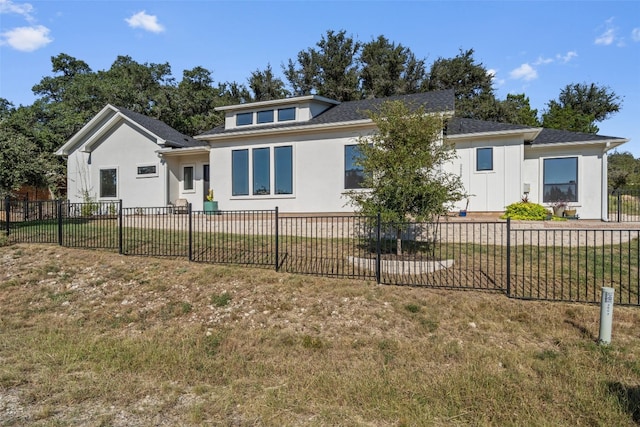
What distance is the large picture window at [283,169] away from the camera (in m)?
15.6

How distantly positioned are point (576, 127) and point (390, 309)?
117ft

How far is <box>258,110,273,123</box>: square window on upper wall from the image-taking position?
17047mm

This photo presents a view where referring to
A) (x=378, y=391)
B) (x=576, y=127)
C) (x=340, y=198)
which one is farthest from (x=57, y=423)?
(x=576, y=127)

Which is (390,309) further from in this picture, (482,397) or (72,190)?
(72,190)

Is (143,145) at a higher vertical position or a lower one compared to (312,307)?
higher

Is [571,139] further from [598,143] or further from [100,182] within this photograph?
[100,182]

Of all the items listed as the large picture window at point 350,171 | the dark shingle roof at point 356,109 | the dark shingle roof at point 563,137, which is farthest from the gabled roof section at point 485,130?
the large picture window at point 350,171

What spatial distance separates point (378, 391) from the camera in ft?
12.5

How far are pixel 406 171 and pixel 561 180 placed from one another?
10808mm

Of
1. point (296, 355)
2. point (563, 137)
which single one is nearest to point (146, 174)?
point (296, 355)

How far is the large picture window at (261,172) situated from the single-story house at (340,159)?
0.14 feet

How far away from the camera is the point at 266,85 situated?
117 feet

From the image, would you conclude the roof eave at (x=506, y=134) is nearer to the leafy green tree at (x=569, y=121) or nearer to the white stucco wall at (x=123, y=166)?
the white stucco wall at (x=123, y=166)

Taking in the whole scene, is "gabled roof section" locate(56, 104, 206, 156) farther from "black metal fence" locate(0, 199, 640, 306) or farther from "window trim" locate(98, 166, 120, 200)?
"black metal fence" locate(0, 199, 640, 306)
